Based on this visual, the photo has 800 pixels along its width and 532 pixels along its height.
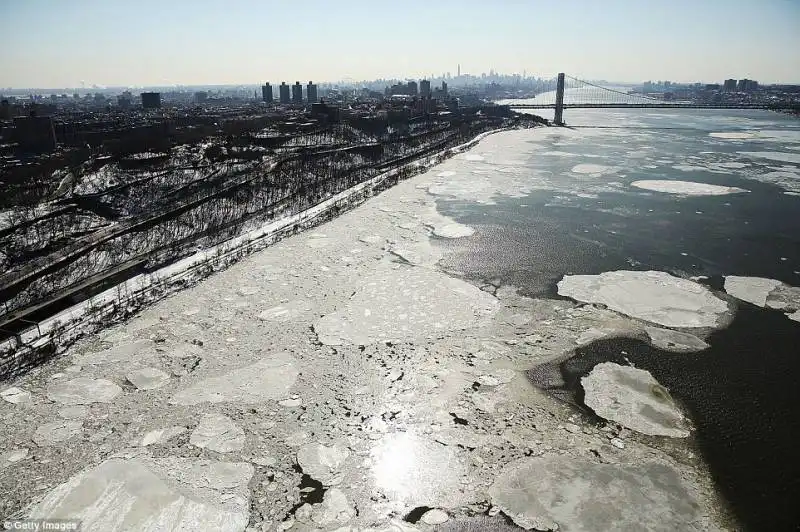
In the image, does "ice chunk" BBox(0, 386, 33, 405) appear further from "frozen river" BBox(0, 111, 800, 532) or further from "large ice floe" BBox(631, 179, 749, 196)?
"large ice floe" BBox(631, 179, 749, 196)

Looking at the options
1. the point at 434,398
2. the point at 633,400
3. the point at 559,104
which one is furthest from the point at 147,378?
the point at 559,104

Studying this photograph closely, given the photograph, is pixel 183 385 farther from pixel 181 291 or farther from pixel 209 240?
pixel 209 240

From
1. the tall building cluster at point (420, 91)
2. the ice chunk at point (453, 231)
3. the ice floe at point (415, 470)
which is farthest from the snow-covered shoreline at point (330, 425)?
the tall building cluster at point (420, 91)

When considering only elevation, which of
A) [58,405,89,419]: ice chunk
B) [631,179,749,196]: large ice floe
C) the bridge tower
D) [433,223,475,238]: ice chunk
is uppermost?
the bridge tower

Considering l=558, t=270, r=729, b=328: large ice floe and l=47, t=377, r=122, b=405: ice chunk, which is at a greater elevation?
l=558, t=270, r=729, b=328: large ice floe

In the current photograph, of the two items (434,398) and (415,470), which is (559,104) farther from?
(415,470)

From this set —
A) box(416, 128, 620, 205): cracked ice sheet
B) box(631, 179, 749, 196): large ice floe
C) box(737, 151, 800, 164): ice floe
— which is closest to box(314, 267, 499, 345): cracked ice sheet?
box(416, 128, 620, 205): cracked ice sheet

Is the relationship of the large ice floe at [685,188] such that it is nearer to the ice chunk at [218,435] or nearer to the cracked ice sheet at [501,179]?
the cracked ice sheet at [501,179]
